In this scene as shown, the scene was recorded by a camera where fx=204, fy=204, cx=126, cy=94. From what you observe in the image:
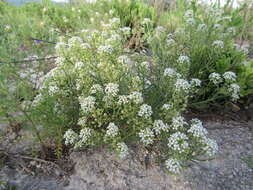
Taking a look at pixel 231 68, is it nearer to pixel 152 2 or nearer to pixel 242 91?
pixel 242 91

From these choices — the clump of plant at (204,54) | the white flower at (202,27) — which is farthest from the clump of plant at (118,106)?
the white flower at (202,27)

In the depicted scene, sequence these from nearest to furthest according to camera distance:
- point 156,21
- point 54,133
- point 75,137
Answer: point 75,137
point 54,133
point 156,21

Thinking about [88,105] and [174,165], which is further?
[88,105]

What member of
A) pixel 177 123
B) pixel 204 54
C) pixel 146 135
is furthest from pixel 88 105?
pixel 204 54

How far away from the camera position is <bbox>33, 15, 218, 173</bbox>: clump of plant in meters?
1.37

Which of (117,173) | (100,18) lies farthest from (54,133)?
(100,18)

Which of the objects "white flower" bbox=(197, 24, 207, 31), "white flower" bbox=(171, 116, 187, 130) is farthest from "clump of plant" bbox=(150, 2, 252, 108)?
"white flower" bbox=(171, 116, 187, 130)

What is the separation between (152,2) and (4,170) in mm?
4418

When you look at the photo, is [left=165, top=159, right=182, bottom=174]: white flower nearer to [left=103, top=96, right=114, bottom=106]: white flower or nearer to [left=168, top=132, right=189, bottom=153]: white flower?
[left=168, top=132, right=189, bottom=153]: white flower

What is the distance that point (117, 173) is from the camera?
61.1 inches

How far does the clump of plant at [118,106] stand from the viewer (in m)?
1.37

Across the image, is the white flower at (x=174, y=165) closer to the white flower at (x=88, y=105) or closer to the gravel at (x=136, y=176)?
the gravel at (x=136, y=176)

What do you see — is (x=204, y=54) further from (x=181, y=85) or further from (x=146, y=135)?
(x=146, y=135)

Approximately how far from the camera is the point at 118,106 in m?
1.49
